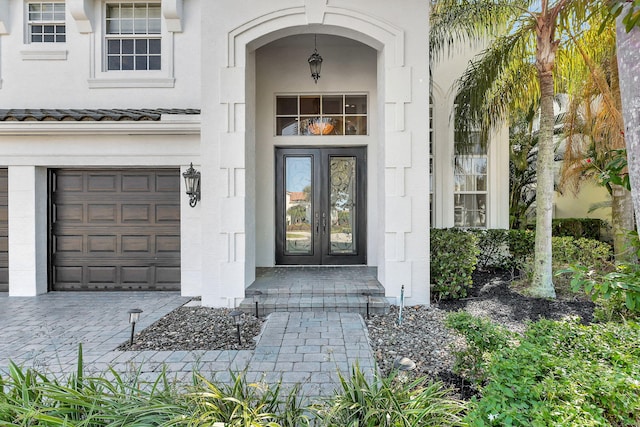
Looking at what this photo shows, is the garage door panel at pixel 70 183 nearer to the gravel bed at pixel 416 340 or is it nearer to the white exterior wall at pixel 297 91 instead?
the white exterior wall at pixel 297 91

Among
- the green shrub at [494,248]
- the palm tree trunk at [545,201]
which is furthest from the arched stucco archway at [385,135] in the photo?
the green shrub at [494,248]

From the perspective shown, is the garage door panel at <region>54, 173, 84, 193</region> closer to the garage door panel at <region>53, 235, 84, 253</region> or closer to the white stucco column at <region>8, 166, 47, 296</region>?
the white stucco column at <region>8, 166, 47, 296</region>

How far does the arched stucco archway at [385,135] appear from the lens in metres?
5.85

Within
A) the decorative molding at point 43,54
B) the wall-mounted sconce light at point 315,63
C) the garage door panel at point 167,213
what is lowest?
the garage door panel at point 167,213

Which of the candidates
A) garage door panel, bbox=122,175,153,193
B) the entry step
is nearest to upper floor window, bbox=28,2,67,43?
garage door panel, bbox=122,175,153,193

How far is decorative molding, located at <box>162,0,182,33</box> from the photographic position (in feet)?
22.8

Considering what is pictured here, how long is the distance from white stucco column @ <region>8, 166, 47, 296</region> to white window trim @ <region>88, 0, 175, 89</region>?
89.3 inches

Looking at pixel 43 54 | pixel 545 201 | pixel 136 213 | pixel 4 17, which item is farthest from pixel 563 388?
pixel 4 17

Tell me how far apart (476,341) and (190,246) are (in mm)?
5464

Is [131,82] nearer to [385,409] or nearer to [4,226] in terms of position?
[4,226]

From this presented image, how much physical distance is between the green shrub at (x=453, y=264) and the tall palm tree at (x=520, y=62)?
47.3 inches

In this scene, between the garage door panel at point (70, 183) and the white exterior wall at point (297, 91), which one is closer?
the garage door panel at point (70, 183)

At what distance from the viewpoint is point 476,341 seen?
3055mm

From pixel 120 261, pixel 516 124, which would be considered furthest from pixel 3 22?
pixel 516 124
